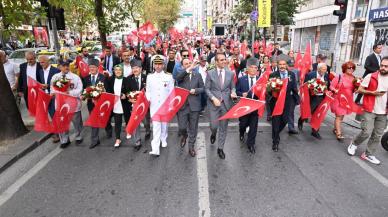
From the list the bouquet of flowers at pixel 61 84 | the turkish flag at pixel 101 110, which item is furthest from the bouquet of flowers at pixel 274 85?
the bouquet of flowers at pixel 61 84

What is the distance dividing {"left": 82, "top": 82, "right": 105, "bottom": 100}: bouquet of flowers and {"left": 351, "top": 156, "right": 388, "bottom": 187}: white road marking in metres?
5.02

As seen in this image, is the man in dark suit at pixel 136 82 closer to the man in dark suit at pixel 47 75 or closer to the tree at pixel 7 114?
the man in dark suit at pixel 47 75

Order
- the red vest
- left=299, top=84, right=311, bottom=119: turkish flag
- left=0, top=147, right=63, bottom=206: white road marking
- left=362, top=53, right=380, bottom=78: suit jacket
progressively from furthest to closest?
left=362, top=53, right=380, bottom=78: suit jacket
left=299, top=84, right=311, bottom=119: turkish flag
the red vest
left=0, top=147, right=63, bottom=206: white road marking

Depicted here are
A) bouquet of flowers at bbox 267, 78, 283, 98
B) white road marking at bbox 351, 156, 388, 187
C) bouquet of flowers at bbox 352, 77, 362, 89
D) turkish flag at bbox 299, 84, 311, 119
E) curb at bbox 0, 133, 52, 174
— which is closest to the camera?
white road marking at bbox 351, 156, 388, 187

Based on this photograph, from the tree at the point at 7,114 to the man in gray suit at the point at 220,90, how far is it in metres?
4.35

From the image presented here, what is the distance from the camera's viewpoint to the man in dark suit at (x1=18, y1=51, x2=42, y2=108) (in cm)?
620

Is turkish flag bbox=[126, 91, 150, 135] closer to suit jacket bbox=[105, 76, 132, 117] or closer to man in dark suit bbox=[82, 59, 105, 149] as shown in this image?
suit jacket bbox=[105, 76, 132, 117]

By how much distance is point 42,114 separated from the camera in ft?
18.4

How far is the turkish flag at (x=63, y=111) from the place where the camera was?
5.55m

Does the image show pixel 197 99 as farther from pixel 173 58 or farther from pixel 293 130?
pixel 173 58

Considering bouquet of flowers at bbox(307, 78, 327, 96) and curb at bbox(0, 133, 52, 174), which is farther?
bouquet of flowers at bbox(307, 78, 327, 96)

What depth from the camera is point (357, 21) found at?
66.1 ft

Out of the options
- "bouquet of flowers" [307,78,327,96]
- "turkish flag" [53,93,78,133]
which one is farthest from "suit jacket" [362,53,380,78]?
"turkish flag" [53,93,78,133]

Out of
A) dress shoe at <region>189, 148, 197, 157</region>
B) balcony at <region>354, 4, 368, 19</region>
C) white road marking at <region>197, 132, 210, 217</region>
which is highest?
balcony at <region>354, 4, 368, 19</region>
